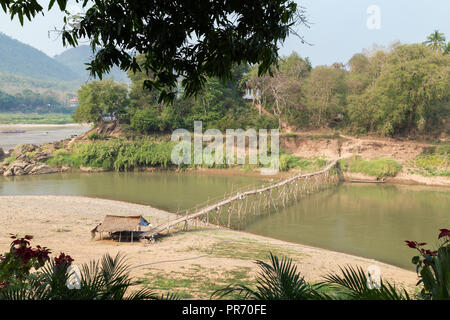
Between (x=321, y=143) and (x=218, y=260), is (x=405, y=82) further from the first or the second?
(x=218, y=260)

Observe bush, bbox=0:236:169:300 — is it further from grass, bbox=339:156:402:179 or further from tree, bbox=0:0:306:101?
grass, bbox=339:156:402:179

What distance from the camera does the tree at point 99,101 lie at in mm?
33375

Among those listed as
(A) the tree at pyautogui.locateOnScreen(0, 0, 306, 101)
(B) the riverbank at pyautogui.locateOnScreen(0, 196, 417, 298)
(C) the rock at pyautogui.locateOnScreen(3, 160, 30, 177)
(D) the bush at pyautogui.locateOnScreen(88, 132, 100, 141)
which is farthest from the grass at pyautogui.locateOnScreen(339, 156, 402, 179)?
(A) the tree at pyautogui.locateOnScreen(0, 0, 306, 101)

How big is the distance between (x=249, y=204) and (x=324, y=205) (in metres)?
3.88

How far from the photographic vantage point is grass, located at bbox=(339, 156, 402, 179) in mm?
25984

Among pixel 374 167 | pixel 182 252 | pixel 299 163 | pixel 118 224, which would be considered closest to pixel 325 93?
pixel 299 163

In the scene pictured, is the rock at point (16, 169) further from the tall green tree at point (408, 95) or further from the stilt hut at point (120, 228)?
the tall green tree at point (408, 95)

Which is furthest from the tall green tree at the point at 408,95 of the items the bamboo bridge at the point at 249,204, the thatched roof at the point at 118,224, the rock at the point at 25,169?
the rock at the point at 25,169

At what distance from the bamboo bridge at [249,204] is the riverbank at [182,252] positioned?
0.57 meters

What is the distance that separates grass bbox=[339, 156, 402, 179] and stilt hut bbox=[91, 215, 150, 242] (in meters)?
19.1

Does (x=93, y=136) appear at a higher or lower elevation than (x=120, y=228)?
higher

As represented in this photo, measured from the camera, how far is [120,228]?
11773 millimetres

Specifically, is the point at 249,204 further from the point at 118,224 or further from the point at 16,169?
the point at 16,169

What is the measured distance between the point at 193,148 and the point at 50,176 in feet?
36.6
